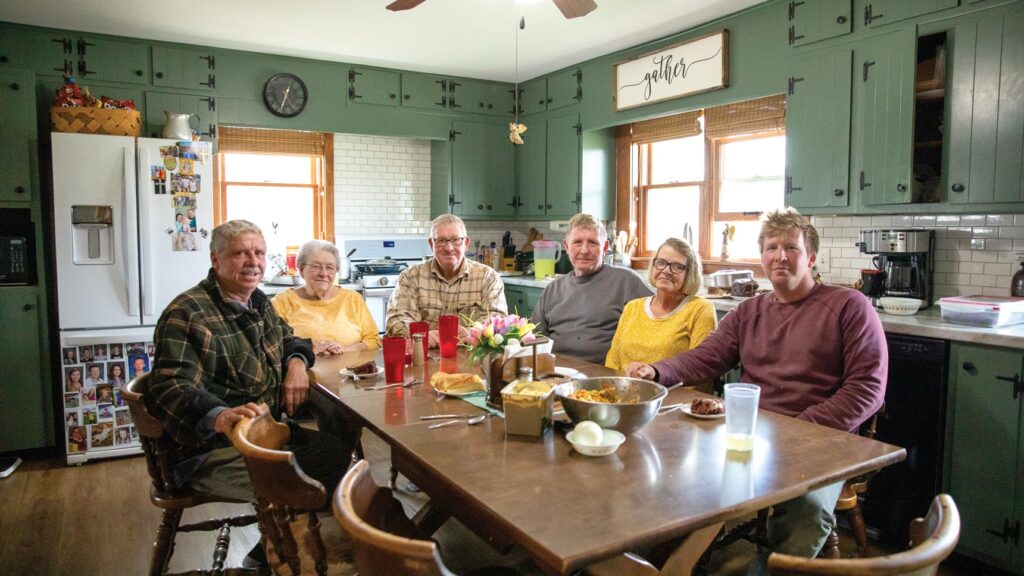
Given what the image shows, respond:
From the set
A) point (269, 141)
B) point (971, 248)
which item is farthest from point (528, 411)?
point (269, 141)

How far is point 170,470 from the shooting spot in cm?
220

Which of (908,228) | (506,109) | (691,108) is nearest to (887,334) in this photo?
(908,228)

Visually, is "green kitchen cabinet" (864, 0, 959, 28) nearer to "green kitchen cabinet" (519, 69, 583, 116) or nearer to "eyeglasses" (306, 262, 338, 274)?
"green kitchen cabinet" (519, 69, 583, 116)

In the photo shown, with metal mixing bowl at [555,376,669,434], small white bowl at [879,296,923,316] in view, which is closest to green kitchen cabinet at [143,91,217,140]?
metal mixing bowl at [555,376,669,434]

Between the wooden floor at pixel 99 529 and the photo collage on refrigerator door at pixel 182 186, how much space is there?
1.40 m

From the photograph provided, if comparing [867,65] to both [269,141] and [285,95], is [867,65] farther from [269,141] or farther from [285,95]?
[269,141]

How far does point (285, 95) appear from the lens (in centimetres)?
530

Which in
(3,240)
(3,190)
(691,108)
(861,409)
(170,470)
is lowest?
(170,470)

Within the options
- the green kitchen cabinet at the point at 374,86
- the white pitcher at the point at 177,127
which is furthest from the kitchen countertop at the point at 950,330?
the white pitcher at the point at 177,127

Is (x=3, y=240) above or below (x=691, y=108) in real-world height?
below

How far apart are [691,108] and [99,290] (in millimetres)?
3847

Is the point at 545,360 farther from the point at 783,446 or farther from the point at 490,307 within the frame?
the point at 490,307

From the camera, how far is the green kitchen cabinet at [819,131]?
3.68 meters

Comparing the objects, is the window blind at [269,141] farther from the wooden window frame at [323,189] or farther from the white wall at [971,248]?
the white wall at [971,248]
